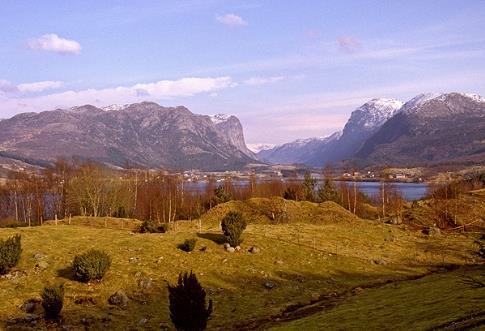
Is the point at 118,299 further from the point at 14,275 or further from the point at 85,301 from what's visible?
the point at 14,275

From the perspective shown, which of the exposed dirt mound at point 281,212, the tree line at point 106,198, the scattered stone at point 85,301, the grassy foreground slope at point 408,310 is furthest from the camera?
the tree line at point 106,198

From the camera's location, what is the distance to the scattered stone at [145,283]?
36625 mm

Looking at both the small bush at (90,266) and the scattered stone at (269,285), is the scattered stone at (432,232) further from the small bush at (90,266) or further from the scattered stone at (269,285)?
the small bush at (90,266)

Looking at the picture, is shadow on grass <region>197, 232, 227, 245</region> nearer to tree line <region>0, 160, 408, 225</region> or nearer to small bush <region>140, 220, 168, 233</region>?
small bush <region>140, 220, 168, 233</region>

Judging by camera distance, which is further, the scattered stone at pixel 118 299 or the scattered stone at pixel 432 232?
the scattered stone at pixel 432 232

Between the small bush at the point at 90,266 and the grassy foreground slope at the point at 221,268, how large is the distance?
28.7 inches

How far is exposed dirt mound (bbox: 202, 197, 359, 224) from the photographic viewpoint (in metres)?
73.1

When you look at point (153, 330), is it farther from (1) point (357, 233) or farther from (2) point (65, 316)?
(1) point (357, 233)

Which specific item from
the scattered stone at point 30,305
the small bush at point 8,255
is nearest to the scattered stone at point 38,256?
the small bush at point 8,255

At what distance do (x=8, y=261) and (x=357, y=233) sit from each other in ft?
128

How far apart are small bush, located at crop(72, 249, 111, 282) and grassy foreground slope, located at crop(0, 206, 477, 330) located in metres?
0.73

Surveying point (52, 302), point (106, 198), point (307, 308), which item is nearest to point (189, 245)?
point (307, 308)

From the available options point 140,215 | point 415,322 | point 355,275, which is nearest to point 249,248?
point 355,275

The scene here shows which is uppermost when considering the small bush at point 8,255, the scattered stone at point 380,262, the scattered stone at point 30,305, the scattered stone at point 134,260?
the small bush at point 8,255
